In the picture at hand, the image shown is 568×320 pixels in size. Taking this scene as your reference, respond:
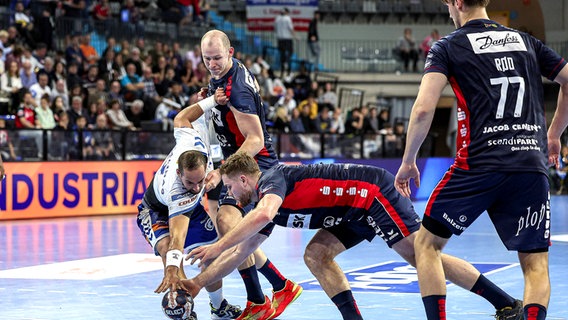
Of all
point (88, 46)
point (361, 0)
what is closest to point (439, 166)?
point (88, 46)

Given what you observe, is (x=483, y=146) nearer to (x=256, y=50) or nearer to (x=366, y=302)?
(x=366, y=302)

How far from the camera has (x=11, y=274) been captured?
959 cm

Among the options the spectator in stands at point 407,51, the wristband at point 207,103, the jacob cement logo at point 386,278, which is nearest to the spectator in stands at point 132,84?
the jacob cement logo at point 386,278

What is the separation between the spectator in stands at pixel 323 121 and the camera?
2205 cm

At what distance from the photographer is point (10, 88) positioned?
17.1m

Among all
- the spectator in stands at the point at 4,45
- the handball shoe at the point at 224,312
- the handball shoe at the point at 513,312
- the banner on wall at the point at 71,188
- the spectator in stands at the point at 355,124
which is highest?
the spectator in stands at the point at 4,45

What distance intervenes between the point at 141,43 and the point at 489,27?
17061 millimetres

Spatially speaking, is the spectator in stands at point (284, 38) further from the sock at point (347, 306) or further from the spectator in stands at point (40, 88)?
the sock at point (347, 306)

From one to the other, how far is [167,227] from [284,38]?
67.2 feet

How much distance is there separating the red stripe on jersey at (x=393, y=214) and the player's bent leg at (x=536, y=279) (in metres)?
0.91

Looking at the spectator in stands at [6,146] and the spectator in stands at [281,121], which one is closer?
the spectator in stands at [6,146]

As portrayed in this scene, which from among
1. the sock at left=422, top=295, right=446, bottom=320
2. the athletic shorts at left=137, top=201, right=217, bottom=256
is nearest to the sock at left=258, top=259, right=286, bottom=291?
the athletic shorts at left=137, top=201, right=217, bottom=256

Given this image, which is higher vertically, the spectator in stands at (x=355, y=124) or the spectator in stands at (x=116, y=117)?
the spectator in stands at (x=116, y=117)

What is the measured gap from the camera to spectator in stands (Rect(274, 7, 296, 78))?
87.0ft
